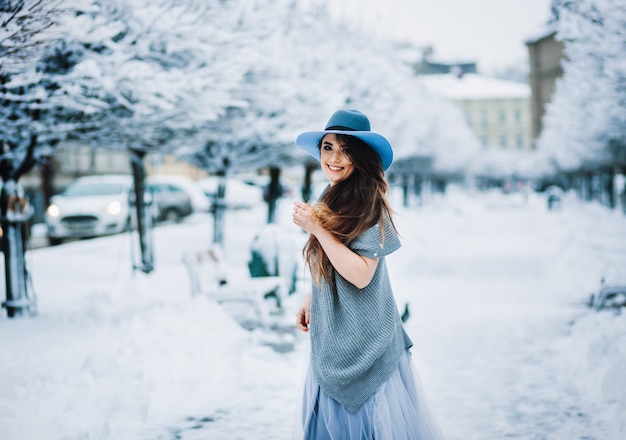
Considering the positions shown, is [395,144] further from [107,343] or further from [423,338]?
[107,343]

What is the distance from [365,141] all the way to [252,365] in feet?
12.0

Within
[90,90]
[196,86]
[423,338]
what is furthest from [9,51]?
[423,338]

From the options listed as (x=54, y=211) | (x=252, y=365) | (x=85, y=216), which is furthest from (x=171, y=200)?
(x=252, y=365)

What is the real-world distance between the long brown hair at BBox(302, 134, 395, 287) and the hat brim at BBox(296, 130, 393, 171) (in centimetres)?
3

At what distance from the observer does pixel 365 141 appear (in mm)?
2777

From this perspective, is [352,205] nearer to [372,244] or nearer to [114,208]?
[372,244]

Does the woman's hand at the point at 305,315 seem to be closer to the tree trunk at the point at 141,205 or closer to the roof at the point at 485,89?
the tree trunk at the point at 141,205

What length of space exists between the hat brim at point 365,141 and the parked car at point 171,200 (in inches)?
874

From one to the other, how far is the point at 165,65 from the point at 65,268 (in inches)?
238

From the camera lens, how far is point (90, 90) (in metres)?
6.24

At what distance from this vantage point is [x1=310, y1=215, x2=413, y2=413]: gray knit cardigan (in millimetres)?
2730

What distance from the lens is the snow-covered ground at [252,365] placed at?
438 cm

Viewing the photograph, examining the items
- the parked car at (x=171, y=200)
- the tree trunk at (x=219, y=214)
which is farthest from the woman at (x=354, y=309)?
the parked car at (x=171, y=200)

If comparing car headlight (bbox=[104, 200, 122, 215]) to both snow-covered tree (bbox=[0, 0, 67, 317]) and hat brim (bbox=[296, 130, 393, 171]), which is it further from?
hat brim (bbox=[296, 130, 393, 171])
